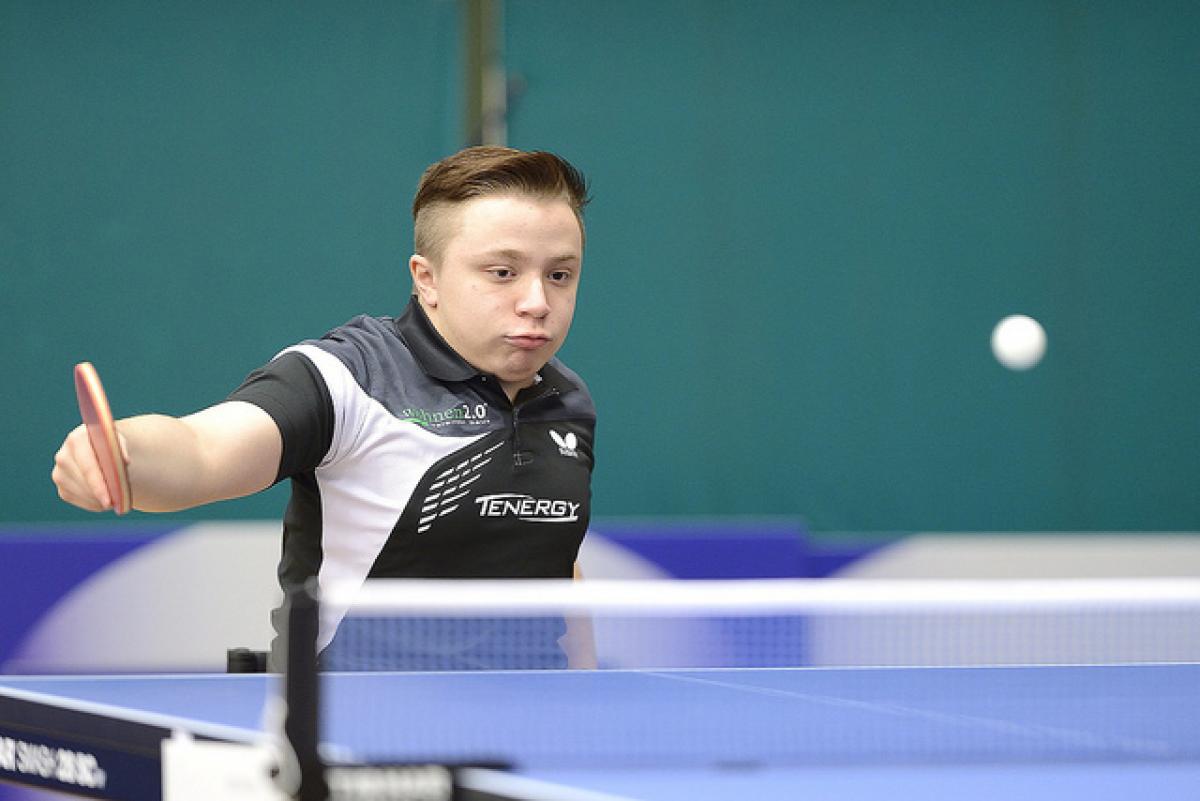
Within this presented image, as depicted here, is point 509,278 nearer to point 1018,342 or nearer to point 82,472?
point 82,472

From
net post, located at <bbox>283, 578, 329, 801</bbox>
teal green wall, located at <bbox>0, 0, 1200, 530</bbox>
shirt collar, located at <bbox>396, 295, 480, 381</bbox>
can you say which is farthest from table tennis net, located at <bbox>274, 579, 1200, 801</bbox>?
teal green wall, located at <bbox>0, 0, 1200, 530</bbox>

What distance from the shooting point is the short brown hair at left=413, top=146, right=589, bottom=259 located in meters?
2.24

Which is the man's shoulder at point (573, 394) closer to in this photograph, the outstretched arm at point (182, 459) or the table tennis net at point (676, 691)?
the table tennis net at point (676, 691)

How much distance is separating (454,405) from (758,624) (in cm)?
110

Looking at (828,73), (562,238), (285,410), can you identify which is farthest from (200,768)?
(828,73)

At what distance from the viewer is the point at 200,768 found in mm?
1544

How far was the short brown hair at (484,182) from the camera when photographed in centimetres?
224

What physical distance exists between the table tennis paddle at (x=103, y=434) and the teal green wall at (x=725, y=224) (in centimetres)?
387

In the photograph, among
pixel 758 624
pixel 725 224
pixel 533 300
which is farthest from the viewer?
pixel 725 224

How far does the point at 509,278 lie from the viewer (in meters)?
2.20

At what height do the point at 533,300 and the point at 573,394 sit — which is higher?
the point at 533,300

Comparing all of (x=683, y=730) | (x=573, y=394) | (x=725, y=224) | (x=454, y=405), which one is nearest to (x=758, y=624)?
(x=573, y=394)

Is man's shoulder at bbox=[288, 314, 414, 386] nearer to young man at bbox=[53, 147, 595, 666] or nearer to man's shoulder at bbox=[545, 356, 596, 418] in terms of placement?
young man at bbox=[53, 147, 595, 666]

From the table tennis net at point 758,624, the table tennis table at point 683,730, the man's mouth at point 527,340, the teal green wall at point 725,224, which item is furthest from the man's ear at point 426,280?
the teal green wall at point 725,224
